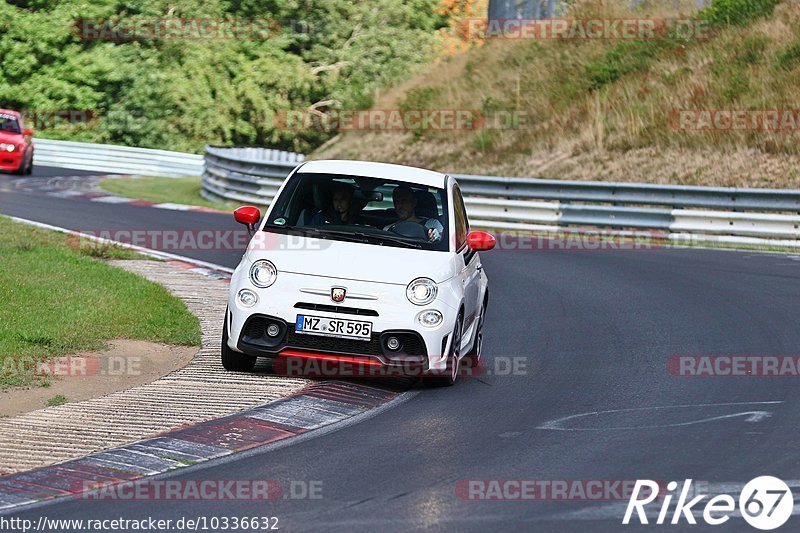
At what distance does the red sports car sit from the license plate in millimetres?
24962

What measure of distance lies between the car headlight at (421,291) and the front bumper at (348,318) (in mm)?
41

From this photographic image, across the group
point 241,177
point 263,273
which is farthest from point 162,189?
point 263,273

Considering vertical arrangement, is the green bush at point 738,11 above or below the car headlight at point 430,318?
above

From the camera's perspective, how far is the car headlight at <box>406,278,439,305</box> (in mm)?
10016

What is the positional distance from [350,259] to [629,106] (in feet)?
77.6

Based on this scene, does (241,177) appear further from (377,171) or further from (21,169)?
(377,171)

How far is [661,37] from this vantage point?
116ft

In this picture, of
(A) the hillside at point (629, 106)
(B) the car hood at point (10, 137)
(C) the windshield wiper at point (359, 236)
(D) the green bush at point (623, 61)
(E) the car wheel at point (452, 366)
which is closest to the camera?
(E) the car wheel at point (452, 366)

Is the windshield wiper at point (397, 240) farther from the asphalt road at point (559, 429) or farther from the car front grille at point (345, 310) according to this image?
the asphalt road at point (559, 429)

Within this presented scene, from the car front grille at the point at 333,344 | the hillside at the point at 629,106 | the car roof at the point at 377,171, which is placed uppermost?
the hillside at the point at 629,106

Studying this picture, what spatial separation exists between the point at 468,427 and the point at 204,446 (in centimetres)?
185

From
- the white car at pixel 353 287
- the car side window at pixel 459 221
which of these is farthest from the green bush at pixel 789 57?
the white car at pixel 353 287

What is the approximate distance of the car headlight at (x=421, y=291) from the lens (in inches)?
394

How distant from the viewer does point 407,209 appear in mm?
11047
